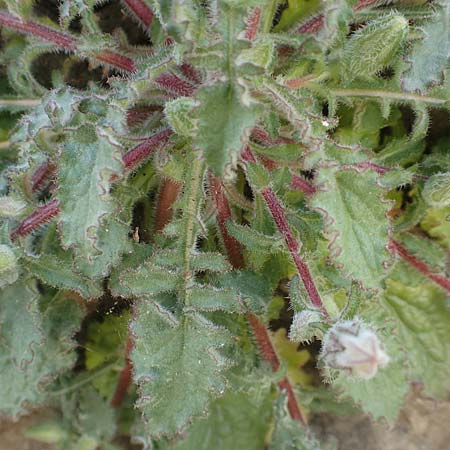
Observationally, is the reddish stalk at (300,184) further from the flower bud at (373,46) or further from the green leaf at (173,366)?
the green leaf at (173,366)

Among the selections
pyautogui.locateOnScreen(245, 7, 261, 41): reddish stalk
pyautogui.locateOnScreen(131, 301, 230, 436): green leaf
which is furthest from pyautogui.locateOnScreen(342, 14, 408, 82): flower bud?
pyautogui.locateOnScreen(131, 301, 230, 436): green leaf

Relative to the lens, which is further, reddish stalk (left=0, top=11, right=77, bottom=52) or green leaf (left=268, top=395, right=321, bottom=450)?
green leaf (left=268, top=395, right=321, bottom=450)

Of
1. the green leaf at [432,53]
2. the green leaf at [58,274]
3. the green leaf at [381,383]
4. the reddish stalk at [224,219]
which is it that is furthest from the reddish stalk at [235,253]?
the green leaf at [432,53]

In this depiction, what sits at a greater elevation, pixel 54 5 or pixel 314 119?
pixel 314 119

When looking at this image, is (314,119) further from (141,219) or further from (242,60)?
(141,219)

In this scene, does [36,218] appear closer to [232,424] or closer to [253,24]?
[253,24]

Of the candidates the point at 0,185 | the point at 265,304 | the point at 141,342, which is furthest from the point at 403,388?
the point at 0,185

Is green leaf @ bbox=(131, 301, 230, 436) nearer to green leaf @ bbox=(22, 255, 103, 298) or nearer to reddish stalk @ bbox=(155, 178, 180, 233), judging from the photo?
green leaf @ bbox=(22, 255, 103, 298)
